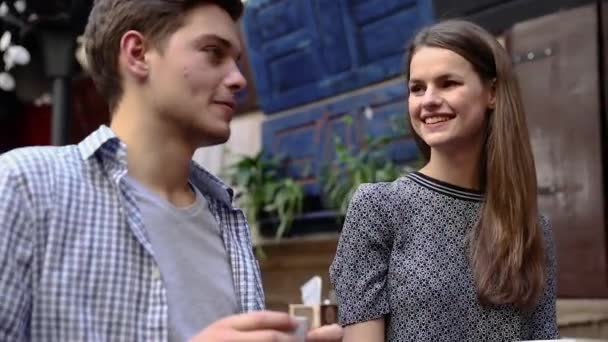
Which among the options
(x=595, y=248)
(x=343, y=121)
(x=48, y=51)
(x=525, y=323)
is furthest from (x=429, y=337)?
(x=343, y=121)

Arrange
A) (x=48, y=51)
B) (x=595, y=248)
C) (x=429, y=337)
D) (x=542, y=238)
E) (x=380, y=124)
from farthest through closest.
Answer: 1. (x=380, y=124)
2. (x=48, y=51)
3. (x=595, y=248)
4. (x=542, y=238)
5. (x=429, y=337)

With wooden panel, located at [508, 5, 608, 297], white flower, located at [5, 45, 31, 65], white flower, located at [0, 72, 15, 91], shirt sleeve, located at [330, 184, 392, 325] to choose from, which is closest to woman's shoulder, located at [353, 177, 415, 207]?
shirt sleeve, located at [330, 184, 392, 325]

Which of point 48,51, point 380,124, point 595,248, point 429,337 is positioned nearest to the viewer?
point 429,337

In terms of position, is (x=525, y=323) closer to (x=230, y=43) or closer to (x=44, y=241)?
(x=230, y=43)

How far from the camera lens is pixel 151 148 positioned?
1443 millimetres

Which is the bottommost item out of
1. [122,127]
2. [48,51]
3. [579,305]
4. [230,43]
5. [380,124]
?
[579,305]

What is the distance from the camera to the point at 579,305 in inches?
167

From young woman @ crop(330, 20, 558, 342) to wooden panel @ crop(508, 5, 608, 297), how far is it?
216 centimetres

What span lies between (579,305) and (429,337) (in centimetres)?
265

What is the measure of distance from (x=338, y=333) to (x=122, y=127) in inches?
21.5

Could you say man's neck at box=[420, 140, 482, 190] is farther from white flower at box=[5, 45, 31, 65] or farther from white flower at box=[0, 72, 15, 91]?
white flower at box=[0, 72, 15, 91]

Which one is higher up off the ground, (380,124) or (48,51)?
(48,51)

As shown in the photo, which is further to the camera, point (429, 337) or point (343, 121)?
point (343, 121)

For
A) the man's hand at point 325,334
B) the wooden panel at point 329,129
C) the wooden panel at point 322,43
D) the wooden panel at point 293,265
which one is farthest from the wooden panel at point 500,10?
the man's hand at point 325,334
